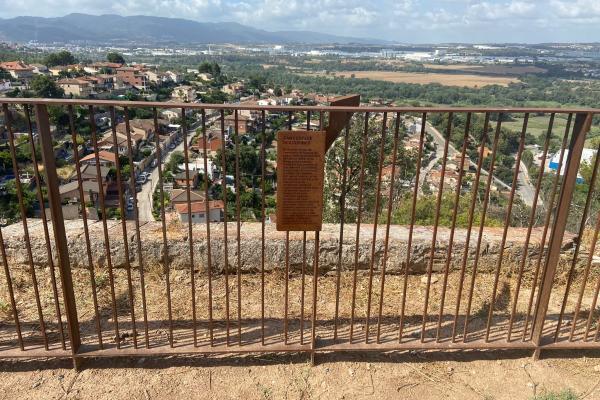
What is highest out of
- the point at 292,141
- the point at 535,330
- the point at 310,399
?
the point at 292,141

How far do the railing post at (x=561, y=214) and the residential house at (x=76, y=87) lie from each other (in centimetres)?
6400

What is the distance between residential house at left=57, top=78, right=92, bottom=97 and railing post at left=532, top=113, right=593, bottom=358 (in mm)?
63997

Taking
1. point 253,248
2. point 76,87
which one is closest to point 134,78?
point 76,87

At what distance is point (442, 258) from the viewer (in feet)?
14.2

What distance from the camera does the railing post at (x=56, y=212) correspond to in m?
2.37

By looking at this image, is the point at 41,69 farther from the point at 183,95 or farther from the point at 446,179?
the point at 446,179

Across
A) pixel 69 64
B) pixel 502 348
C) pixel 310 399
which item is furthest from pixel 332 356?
pixel 69 64

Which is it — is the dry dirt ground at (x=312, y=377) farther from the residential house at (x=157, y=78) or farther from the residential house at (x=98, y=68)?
the residential house at (x=98, y=68)

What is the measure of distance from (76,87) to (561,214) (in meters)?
66.6

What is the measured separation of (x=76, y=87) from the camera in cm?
6003

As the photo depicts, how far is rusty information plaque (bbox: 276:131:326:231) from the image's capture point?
2463 millimetres

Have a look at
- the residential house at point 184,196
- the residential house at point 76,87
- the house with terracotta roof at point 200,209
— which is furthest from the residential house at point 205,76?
the residential house at point 184,196

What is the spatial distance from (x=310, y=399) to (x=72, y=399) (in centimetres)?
139

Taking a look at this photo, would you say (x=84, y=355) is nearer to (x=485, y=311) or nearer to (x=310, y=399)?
(x=310, y=399)
